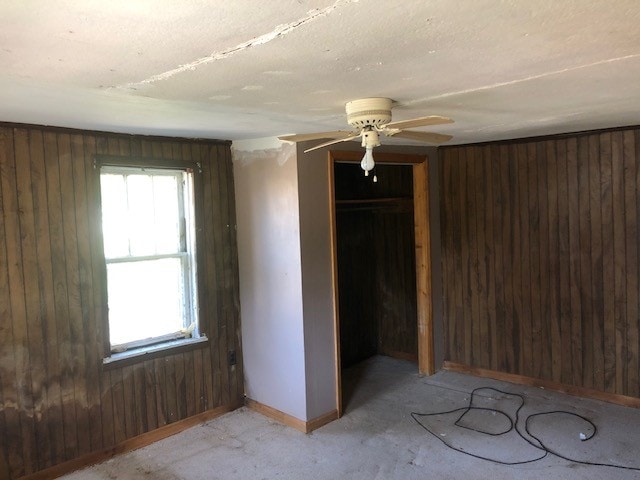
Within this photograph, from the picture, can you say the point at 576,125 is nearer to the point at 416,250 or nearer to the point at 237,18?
the point at 416,250

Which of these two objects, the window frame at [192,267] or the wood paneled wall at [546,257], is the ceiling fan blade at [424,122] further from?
the wood paneled wall at [546,257]

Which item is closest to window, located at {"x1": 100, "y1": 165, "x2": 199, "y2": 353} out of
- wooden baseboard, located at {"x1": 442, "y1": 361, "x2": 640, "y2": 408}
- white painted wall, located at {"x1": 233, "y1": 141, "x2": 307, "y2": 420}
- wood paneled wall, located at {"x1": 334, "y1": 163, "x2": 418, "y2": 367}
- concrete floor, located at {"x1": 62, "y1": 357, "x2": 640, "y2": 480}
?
white painted wall, located at {"x1": 233, "y1": 141, "x2": 307, "y2": 420}

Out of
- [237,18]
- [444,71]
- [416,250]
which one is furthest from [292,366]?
[237,18]

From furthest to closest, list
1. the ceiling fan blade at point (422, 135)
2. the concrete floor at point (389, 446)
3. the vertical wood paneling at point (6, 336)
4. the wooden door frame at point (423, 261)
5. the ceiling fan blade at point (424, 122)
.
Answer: the wooden door frame at point (423, 261) < the concrete floor at point (389, 446) < the vertical wood paneling at point (6, 336) < the ceiling fan blade at point (422, 135) < the ceiling fan blade at point (424, 122)

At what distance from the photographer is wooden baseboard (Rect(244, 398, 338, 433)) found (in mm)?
3848

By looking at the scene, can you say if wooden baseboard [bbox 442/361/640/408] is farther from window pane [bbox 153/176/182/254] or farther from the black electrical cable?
window pane [bbox 153/176/182/254]

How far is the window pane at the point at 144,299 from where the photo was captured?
3596 mm

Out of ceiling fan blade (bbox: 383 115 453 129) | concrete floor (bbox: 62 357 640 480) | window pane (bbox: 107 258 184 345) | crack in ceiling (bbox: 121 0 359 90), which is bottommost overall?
concrete floor (bbox: 62 357 640 480)

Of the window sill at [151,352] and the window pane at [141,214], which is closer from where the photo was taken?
the window sill at [151,352]

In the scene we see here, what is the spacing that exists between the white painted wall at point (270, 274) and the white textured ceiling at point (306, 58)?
3.16 feet

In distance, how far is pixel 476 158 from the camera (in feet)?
15.7

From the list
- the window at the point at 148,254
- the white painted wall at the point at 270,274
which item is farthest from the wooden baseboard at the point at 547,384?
the window at the point at 148,254

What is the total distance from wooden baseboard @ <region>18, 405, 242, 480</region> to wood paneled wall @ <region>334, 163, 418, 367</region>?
1770 mm

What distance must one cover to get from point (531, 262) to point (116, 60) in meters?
3.87
